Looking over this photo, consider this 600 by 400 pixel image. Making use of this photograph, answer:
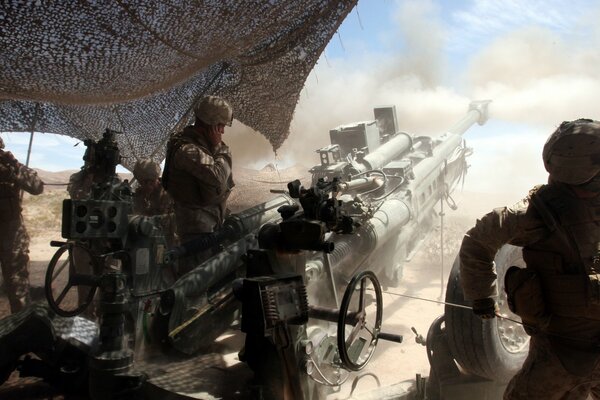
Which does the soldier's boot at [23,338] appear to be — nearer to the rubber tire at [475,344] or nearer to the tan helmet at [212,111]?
the tan helmet at [212,111]

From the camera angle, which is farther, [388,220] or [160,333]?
[388,220]

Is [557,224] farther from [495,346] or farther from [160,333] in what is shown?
[160,333]

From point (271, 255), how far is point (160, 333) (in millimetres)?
1111

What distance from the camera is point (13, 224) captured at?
549 centimetres

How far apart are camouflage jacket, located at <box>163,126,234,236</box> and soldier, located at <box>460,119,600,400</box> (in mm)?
2244

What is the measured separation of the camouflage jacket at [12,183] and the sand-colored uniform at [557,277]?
464 centimetres

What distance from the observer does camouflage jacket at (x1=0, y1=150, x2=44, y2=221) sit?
17.5 feet

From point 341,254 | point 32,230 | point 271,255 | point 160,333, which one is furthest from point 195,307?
point 32,230

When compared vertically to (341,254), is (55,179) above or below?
above

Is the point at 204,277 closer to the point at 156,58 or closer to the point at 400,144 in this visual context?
the point at 156,58

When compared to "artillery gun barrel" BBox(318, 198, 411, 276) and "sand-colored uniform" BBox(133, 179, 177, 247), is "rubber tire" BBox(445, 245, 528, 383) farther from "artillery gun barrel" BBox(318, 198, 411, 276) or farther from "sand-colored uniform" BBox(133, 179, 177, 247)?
"sand-colored uniform" BBox(133, 179, 177, 247)

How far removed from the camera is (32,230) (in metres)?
12.5

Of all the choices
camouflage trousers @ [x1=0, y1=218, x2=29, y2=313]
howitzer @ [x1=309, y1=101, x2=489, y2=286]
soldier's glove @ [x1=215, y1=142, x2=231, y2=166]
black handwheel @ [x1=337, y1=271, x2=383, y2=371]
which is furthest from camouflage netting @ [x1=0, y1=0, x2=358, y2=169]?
black handwheel @ [x1=337, y1=271, x2=383, y2=371]

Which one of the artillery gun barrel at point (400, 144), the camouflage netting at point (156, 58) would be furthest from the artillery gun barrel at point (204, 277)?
the artillery gun barrel at point (400, 144)
